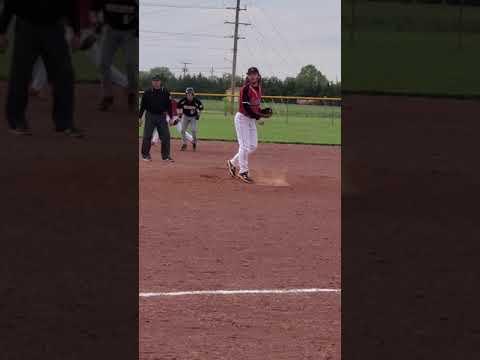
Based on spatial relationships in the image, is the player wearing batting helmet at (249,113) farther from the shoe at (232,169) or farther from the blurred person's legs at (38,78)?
the blurred person's legs at (38,78)

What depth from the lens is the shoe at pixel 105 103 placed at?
0.82 meters

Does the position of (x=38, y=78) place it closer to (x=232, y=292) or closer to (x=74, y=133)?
(x=74, y=133)

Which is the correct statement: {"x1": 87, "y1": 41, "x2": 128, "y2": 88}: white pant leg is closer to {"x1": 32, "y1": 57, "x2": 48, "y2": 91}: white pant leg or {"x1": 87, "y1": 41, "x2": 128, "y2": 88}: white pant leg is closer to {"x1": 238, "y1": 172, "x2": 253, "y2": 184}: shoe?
{"x1": 32, "y1": 57, "x2": 48, "y2": 91}: white pant leg

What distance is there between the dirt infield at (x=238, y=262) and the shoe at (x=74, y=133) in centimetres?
304

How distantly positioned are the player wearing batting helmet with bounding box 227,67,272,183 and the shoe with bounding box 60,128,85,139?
984 centimetres

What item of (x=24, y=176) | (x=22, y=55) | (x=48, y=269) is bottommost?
(x=48, y=269)

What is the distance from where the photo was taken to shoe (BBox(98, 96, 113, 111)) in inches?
32.3

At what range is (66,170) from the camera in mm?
824

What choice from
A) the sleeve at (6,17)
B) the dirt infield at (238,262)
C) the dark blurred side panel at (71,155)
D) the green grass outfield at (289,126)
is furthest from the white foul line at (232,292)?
the green grass outfield at (289,126)

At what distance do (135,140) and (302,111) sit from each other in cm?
3370

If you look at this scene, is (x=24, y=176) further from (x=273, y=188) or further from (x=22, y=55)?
(x=273, y=188)
